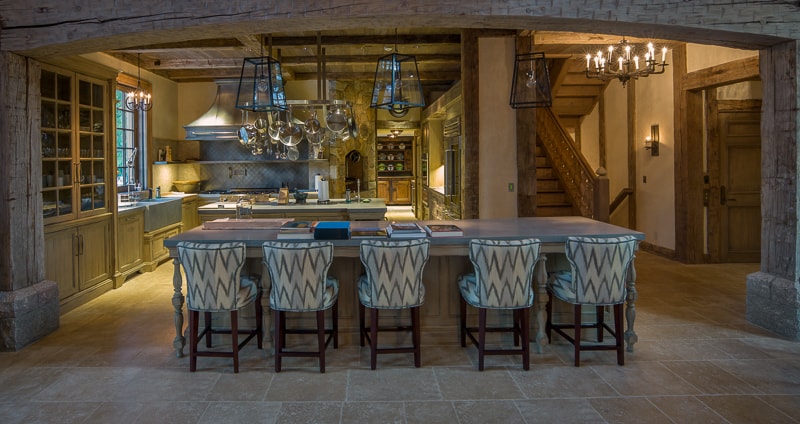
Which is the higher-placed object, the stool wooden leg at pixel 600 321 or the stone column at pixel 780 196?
the stone column at pixel 780 196

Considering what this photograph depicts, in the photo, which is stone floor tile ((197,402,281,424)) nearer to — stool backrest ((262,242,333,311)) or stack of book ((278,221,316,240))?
stool backrest ((262,242,333,311))

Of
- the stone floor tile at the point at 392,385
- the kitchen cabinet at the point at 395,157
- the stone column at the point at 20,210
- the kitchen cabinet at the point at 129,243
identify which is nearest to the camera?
the stone floor tile at the point at 392,385

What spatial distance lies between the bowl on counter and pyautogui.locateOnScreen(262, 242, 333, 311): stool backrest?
7127 millimetres

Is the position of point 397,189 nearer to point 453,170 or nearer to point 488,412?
point 453,170

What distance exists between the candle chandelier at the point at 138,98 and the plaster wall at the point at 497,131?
488 cm

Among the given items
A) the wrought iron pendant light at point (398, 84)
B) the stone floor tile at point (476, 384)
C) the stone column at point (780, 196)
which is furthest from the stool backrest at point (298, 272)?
the stone column at point (780, 196)

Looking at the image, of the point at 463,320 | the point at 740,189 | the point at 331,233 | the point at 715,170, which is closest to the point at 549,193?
the point at 715,170

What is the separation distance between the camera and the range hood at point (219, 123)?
9258 millimetres

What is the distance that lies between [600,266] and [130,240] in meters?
5.72

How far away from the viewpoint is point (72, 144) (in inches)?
214

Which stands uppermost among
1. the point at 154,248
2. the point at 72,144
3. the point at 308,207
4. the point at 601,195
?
the point at 72,144

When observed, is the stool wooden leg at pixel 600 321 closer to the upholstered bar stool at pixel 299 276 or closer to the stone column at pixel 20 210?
the upholstered bar stool at pixel 299 276

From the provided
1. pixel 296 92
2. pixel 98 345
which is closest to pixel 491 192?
pixel 98 345

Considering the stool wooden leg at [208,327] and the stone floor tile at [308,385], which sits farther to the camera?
the stool wooden leg at [208,327]
